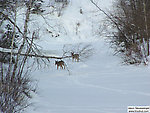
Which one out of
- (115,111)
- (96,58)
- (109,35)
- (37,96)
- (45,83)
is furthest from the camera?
(109,35)

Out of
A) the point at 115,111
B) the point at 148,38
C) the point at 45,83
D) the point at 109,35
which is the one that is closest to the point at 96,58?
the point at 109,35

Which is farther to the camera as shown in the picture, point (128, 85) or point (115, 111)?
point (128, 85)

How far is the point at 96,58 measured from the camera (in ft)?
38.2

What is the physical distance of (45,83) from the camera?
6.39 metres

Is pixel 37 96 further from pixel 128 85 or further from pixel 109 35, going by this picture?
pixel 109 35

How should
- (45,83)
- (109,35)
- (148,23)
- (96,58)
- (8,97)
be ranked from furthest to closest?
(109,35) → (96,58) → (148,23) → (45,83) → (8,97)

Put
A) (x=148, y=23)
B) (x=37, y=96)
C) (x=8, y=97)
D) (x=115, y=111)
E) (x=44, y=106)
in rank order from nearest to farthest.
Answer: (x=8, y=97), (x=115, y=111), (x=44, y=106), (x=37, y=96), (x=148, y=23)

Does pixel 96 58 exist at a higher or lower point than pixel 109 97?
higher

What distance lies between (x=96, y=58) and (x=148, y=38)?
381 centimetres

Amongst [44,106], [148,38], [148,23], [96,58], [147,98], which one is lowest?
[44,106]

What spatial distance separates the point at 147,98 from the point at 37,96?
298 centimetres

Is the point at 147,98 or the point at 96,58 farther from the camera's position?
the point at 96,58

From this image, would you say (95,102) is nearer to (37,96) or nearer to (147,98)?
(147,98)

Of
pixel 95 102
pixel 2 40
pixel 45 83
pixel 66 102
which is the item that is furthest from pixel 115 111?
pixel 2 40
